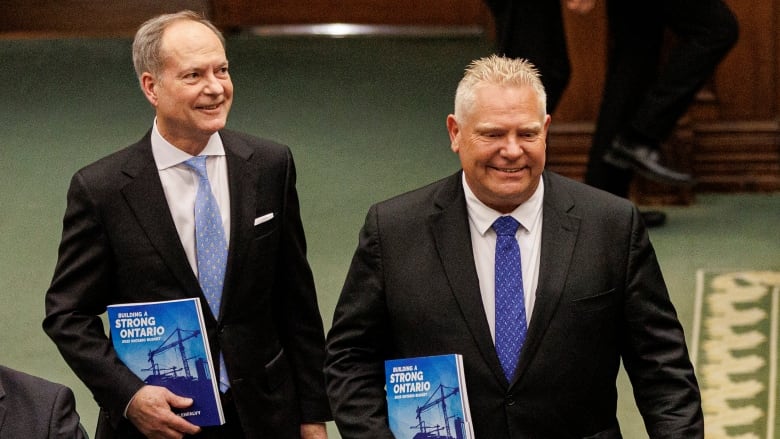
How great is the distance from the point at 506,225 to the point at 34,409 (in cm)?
110

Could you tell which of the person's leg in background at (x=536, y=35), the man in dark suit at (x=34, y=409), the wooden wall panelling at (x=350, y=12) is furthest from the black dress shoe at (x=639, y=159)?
the man in dark suit at (x=34, y=409)

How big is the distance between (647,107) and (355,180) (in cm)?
171

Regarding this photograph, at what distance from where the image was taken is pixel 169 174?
3.85 metres

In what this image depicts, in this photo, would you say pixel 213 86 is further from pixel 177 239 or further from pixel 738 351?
pixel 738 351

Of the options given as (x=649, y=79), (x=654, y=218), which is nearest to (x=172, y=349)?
(x=649, y=79)

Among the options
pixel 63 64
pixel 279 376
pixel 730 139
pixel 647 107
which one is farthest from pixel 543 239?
pixel 63 64

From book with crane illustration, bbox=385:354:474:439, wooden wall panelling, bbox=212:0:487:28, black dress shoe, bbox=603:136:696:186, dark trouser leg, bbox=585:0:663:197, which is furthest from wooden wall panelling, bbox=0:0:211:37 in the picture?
book with crane illustration, bbox=385:354:474:439

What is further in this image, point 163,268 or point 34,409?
point 163,268

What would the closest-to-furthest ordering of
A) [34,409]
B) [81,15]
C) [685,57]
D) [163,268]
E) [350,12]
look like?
[34,409], [163,268], [685,57], [350,12], [81,15]

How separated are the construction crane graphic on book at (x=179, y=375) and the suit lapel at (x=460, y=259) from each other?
689 mm

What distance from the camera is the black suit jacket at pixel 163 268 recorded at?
3775 millimetres

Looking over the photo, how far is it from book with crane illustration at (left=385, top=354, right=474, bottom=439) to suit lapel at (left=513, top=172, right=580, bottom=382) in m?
0.15

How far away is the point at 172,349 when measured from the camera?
3.68 m

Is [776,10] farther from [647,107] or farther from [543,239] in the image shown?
[543,239]
